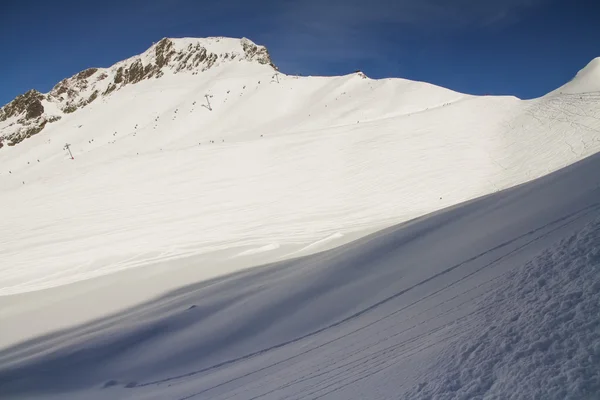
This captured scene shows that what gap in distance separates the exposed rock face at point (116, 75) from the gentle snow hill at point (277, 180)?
2068 cm

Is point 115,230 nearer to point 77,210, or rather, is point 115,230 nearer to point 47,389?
point 77,210

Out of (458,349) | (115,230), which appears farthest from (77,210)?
(458,349)

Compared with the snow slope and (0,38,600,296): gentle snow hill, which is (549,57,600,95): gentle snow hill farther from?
the snow slope

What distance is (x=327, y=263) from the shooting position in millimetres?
6492

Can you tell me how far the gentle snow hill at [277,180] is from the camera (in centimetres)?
1003

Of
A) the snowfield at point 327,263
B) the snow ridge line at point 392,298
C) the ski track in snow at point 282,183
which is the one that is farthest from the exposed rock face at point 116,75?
the snow ridge line at point 392,298

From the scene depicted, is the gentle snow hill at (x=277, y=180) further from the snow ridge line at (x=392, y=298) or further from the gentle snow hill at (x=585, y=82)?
the snow ridge line at (x=392, y=298)

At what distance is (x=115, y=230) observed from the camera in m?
11.2

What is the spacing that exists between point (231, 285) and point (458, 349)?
17.3ft

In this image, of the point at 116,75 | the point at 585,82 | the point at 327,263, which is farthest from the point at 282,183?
the point at 116,75

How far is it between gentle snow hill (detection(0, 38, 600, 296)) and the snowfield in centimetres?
8

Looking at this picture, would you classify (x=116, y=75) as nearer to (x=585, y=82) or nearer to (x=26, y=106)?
(x=26, y=106)

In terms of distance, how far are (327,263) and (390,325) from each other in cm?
286

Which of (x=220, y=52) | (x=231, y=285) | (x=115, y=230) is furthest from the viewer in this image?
(x=220, y=52)
